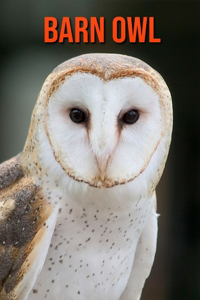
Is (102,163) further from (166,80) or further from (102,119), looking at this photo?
(166,80)

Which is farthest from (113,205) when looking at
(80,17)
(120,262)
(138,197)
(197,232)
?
(197,232)

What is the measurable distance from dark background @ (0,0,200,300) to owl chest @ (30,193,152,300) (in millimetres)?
399

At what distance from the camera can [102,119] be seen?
654 millimetres

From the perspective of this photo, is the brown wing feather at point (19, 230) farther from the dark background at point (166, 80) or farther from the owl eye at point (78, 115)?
the dark background at point (166, 80)

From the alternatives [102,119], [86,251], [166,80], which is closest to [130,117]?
[102,119]

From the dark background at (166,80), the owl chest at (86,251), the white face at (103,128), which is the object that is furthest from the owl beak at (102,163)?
the dark background at (166,80)

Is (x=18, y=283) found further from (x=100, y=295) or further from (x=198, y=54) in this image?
(x=198, y=54)

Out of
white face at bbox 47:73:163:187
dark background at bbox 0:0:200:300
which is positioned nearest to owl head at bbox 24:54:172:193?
white face at bbox 47:73:163:187

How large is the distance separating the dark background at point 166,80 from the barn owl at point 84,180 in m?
0.30

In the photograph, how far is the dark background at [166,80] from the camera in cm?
109

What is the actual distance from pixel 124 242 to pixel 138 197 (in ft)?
0.38

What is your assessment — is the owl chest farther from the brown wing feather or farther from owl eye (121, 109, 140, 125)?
owl eye (121, 109, 140, 125)

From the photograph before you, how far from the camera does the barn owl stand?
2.21ft

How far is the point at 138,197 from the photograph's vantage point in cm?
78
